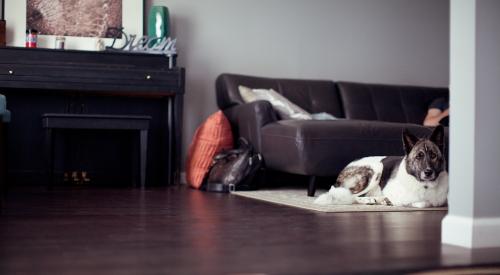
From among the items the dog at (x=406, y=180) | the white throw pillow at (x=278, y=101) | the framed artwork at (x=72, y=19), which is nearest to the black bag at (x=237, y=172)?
the white throw pillow at (x=278, y=101)

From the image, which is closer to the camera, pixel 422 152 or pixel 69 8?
pixel 422 152

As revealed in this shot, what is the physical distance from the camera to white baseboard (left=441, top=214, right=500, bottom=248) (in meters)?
2.04

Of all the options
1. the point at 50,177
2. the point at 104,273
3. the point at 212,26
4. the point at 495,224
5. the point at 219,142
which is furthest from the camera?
the point at 212,26

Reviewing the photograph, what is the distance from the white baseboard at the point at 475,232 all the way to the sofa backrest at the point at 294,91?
3.27 meters

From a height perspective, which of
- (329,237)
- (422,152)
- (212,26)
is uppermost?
(212,26)

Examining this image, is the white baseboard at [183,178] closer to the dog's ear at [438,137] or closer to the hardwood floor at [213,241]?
the hardwood floor at [213,241]

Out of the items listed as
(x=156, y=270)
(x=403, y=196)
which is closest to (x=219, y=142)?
(x=403, y=196)

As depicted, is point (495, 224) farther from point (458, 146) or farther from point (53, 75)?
point (53, 75)

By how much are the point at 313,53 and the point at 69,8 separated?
2154mm

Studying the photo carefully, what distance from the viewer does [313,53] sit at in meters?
6.14

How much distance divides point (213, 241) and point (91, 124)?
299 cm

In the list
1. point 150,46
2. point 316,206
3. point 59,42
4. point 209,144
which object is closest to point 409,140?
point 316,206

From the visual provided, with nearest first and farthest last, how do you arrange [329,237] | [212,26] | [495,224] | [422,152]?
[495,224] < [329,237] < [422,152] < [212,26]

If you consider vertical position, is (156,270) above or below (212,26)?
below
